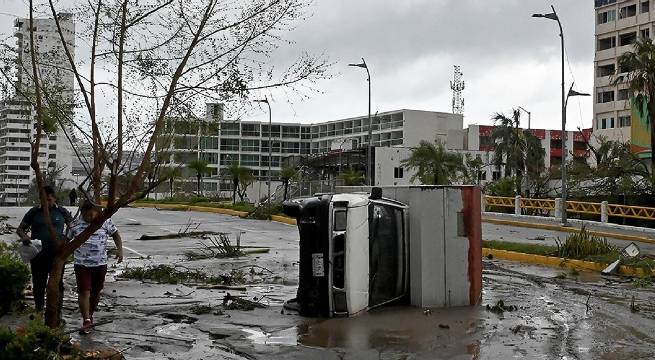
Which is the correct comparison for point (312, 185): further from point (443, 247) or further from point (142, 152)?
point (142, 152)

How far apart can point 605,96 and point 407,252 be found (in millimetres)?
76319

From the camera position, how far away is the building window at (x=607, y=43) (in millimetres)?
79250

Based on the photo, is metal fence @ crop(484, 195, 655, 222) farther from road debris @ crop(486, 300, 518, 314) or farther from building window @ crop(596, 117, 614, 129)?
Answer: building window @ crop(596, 117, 614, 129)

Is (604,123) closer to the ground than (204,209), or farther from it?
farther from it

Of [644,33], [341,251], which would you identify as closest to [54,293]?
[341,251]

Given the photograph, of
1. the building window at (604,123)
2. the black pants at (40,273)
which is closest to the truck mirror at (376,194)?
the black pants at (40,273)

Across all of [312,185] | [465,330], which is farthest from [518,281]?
[312,185]

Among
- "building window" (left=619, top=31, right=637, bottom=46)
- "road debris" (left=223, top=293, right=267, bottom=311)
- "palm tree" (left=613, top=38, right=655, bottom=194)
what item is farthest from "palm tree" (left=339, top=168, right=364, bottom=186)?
"road debris" (left=223, top=293, right=267, bottom=311)

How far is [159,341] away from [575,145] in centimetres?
10984

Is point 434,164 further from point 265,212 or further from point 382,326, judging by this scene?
point 382,326

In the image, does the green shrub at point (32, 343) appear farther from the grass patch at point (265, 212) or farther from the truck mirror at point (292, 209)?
the grass patch at point (265, 212)

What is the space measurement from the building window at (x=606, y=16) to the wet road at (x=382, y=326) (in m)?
72.9

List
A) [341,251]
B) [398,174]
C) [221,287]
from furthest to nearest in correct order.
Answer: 1. [398,174]
2. [221,287]
3. [341,251]

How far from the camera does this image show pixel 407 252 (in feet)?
33.7
